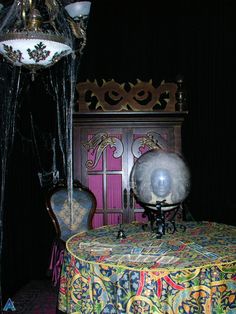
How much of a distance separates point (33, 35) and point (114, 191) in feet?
8.98

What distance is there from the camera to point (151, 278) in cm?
243

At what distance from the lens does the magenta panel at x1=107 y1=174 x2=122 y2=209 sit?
16.1 feet

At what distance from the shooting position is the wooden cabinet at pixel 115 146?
4.75 m

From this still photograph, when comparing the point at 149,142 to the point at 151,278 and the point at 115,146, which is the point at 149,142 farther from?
the point at 151,278

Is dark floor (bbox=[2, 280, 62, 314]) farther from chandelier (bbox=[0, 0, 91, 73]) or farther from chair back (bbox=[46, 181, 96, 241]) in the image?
chandelier (bbox=[0, 0, 91, 73])

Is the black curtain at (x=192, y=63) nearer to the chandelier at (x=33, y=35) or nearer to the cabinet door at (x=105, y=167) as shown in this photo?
the cabinet door at (x=105, y=167)

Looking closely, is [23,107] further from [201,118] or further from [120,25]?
[201,118]

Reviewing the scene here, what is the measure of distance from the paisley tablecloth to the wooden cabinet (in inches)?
76.7

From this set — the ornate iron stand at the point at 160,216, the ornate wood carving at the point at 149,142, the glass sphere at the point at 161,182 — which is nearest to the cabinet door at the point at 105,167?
the ornate wood carving at the point at 149,142

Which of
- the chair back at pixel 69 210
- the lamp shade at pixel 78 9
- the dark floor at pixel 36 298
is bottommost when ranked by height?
the dark floor at pixel 36 298

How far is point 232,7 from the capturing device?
17.3 feet

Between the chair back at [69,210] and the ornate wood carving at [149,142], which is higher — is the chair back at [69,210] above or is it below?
below

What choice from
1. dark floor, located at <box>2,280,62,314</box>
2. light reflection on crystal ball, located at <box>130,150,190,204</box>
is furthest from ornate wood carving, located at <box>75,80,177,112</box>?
dark floor, located at <box>2,280,62,314</box>

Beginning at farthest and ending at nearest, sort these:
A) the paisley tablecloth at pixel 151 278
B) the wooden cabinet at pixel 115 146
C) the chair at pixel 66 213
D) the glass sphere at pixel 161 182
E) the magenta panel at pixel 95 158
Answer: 1. the magenta panel at pixel 95 158
2. the wooden cabinet at pixel 115 146
3. the chair at pixel 66 213
4. the glass sphere at pixel 161 182
5. the paisley tablecloth at pixel 151 278
